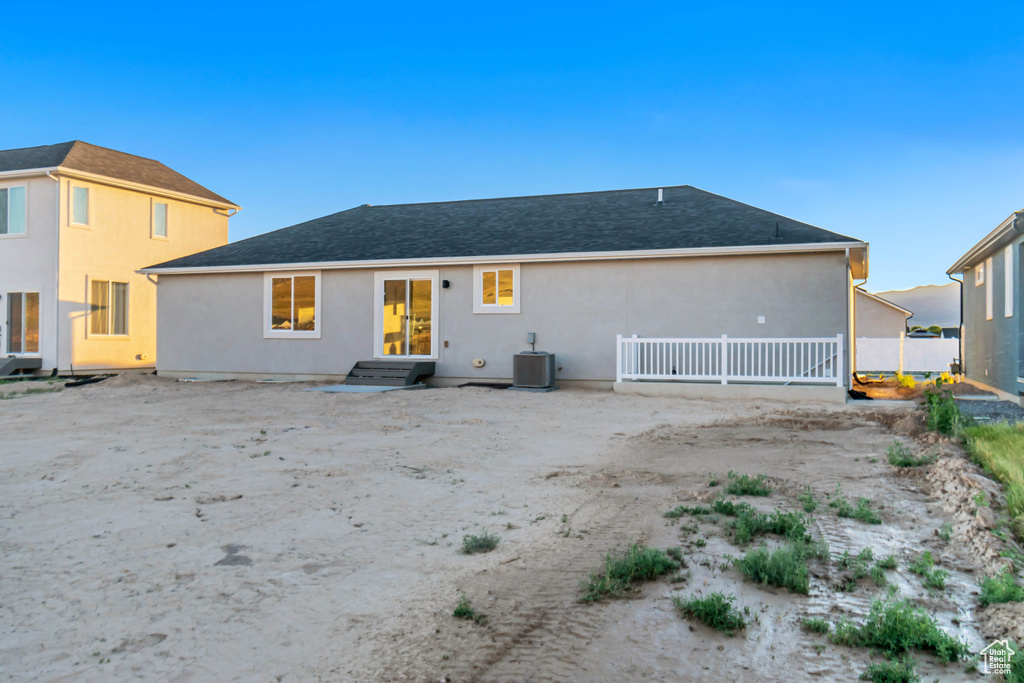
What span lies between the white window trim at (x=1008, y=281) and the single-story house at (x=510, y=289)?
2367 mm

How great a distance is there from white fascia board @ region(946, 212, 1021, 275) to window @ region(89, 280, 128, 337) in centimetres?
2179

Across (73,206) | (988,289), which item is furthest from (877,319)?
(73,206)

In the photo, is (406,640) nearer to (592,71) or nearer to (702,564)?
(702,564)

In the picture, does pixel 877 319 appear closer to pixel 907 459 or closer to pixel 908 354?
pixel 908 354

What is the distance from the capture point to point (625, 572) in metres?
3.61

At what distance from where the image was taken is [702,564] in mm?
3834

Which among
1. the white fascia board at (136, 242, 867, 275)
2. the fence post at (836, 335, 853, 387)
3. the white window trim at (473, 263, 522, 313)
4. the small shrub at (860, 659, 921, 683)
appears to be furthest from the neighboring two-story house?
the small shrub at (860, 659, 921, 683)

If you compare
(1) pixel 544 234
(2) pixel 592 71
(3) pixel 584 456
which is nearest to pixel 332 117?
(2) pixel 592 71

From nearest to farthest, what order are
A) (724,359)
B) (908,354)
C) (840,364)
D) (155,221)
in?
(840,364), (724,359), (155,221), (908,354)

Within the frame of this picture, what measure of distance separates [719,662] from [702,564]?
1025mm

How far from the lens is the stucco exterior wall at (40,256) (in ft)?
61.6

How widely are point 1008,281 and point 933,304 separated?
3620 inches

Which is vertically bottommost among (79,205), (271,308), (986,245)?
(271,308)

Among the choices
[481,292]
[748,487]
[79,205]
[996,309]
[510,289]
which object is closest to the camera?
[748,487]
